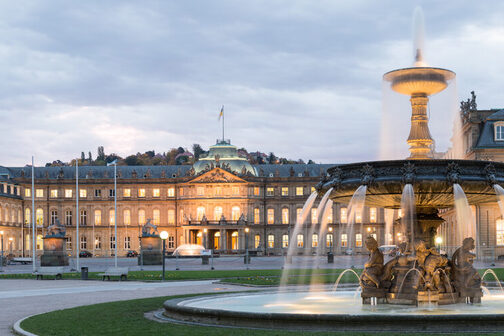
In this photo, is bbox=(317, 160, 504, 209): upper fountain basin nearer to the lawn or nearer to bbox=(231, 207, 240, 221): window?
the lawn

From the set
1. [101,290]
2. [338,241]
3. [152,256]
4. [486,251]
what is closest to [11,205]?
[338,241]

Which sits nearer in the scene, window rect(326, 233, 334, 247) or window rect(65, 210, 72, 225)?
window rect(326, 233, 334, 247)

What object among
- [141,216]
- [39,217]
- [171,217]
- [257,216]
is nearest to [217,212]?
[257,216]

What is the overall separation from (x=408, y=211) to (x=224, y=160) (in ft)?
353

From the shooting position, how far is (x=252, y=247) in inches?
4788

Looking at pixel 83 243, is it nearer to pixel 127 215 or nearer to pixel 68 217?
pixel 68 217

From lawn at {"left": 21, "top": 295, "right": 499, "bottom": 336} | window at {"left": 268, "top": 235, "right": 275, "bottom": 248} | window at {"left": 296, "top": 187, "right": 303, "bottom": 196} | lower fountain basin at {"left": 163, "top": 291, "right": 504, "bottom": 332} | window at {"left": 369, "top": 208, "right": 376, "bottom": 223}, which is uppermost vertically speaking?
window at {"left": 296, "top": 187, "right": 303, "bottom": 196}

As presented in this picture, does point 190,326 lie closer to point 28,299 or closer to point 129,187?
point 28,299

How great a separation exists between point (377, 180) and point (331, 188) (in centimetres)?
163

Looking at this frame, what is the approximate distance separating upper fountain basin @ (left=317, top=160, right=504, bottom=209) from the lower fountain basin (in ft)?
8.43

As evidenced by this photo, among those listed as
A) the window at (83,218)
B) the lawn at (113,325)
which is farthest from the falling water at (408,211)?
the window at (83,218)

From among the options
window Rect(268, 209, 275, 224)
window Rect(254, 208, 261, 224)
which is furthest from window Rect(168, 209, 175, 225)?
window Rect(268, 209, 275, 224)

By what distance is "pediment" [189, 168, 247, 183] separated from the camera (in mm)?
119500

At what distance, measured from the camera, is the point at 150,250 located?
60.3 metres
